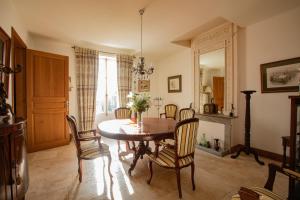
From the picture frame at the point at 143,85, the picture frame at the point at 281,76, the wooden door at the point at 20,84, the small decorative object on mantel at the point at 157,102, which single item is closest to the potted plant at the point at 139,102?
the picture frame at the point at 281,76

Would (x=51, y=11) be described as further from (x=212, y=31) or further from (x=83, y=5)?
(x=212, y=31)

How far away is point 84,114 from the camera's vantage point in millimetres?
4465

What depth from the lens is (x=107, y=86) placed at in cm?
505

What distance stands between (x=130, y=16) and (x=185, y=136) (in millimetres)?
2366

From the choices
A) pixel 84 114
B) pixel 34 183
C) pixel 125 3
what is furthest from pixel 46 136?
pixel 125 3

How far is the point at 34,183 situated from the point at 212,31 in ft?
14.4

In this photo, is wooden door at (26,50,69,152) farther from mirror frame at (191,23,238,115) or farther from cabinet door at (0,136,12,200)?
mirror frame at (191,23,238,115)

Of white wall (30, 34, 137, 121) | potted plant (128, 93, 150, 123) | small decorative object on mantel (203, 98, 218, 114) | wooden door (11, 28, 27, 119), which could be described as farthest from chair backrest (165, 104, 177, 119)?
wooden door (11, 28, 27, 119)

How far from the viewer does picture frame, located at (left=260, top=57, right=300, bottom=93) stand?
2639 millimetres

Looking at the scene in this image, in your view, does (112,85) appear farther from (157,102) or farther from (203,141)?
(203,141)

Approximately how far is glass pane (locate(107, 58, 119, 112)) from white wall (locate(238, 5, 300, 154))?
11.6 ft

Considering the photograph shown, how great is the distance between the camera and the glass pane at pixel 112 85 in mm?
5070

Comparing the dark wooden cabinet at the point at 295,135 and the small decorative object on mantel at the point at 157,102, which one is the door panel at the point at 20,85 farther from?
the dark wooden cabinet at the point at 295,135

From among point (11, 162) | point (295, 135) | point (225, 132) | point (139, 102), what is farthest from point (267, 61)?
point (11, 162)
